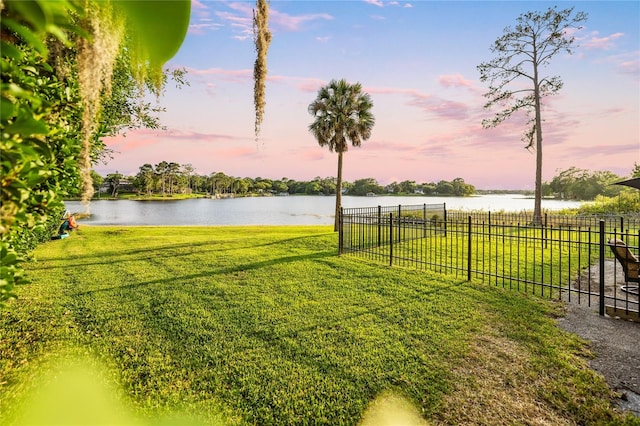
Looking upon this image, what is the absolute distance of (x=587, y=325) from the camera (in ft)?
17.5

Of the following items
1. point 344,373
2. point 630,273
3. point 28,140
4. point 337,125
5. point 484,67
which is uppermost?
point 484,67

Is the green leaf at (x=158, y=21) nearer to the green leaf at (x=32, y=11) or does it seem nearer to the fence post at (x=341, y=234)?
the green leaf at (x=32, y=11)

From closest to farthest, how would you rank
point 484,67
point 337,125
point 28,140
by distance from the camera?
1. point 28,140
2. point 337,125
3. point 484,67

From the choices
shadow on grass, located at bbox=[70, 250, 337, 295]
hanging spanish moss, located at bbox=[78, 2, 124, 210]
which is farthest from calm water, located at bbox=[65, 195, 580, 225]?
shadow on grass, located at bbox=[70, 250, 337, 295]

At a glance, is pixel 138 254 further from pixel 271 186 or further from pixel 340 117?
pixel 271 186

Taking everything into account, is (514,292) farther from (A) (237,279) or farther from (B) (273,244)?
(B) (273,244)

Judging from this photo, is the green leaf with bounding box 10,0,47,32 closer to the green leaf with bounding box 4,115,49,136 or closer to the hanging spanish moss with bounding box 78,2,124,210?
the hanging spanish moss with bounding box 78,2,124,210

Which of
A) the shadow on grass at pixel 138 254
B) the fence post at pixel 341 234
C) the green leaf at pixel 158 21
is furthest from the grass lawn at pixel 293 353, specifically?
the fence post at pixel 341 234

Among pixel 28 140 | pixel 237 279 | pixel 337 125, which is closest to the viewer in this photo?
pixel 28 140

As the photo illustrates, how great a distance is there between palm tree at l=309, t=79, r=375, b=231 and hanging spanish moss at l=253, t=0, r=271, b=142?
57.4 ft

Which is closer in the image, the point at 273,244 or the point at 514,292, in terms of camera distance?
the point at 514,292

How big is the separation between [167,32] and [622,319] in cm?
756


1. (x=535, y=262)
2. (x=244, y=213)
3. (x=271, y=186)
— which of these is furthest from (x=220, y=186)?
(x=535, y=262)

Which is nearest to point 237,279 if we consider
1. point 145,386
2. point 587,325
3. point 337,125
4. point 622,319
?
point 145,386
